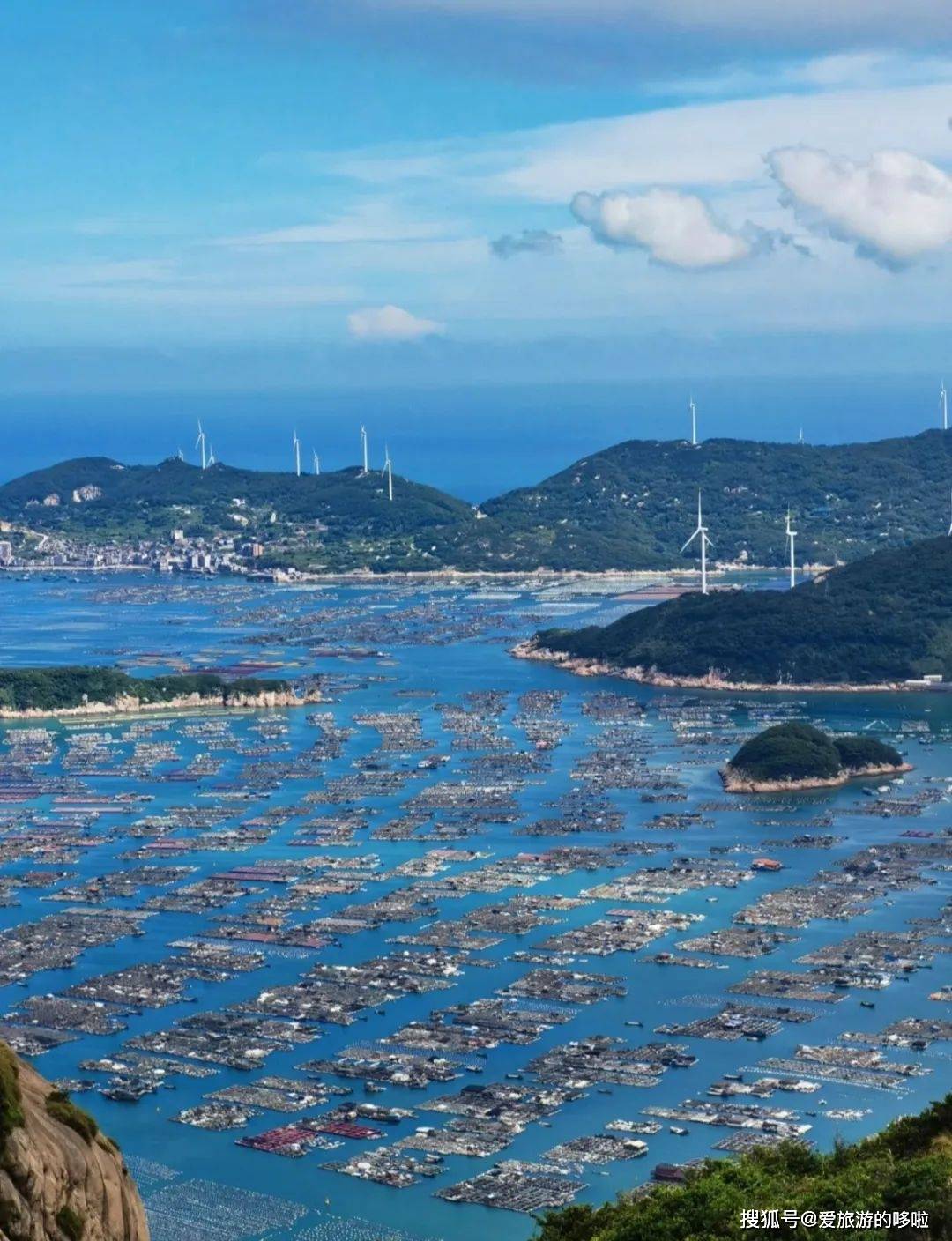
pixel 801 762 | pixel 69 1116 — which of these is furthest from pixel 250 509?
pixel 69 1116

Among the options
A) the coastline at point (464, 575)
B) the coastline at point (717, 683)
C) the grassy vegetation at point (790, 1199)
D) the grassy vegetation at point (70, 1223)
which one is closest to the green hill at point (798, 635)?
the coastline at point (717, 683)

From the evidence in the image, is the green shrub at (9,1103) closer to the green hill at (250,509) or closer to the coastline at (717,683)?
the coastline at (717,683)

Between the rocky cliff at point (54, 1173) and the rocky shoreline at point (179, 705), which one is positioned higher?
the rocky cliff at point (54, 1173)

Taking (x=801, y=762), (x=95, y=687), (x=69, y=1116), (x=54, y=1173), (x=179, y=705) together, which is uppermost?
(x=69, y=1116)

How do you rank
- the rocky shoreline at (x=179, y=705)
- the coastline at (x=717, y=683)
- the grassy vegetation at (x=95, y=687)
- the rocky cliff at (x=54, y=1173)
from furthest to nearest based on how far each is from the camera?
the coastline at (x=717, y=683) → the grassy vegetation at (x=95, y=687) → the rocky shoreline at (x=179, y=705) → the rocky cliff at (x=54, y=1173)

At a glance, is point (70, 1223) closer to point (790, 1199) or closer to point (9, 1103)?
point (9, 1103)

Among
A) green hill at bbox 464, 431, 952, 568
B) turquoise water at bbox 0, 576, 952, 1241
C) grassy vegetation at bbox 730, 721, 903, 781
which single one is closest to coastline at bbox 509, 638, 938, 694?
turquoise water at bbox 0, 576, 952, 1241

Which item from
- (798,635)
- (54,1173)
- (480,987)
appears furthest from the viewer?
(798,635)
